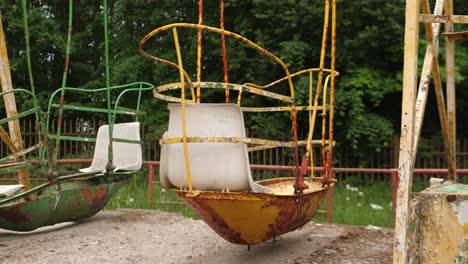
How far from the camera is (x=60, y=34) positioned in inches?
640

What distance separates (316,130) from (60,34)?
28.1 ft

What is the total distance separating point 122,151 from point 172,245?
199cm

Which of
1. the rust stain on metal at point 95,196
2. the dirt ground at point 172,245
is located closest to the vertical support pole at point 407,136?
the dirt ground at point 172,245

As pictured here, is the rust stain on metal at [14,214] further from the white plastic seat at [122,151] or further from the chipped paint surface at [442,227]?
the chipped paint surface at [442,227]

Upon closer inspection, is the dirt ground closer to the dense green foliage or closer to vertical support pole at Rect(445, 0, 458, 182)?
vertical support pole at Rect(445, 0, 458, 182)

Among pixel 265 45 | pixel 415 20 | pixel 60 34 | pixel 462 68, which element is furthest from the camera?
pixel 60 34

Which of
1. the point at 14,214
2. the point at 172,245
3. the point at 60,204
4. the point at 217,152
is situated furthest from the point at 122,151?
the point at 217,152

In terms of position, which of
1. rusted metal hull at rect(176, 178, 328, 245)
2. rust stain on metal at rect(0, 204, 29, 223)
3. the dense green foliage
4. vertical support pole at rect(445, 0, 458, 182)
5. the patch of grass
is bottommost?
the patch of grass

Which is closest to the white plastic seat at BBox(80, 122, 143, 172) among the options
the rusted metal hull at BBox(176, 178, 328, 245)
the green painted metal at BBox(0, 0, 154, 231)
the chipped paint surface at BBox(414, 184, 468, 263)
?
the green painted metal at BBox(0, 0, 154, 231)

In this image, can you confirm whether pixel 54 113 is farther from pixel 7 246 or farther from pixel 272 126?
pixel 7 246

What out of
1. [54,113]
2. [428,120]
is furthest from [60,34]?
[428,120]

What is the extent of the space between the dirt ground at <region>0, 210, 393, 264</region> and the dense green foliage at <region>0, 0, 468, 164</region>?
494cm

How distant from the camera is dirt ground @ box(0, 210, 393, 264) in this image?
16.7ft

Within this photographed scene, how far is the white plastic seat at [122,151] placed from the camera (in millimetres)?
Result: 7004
